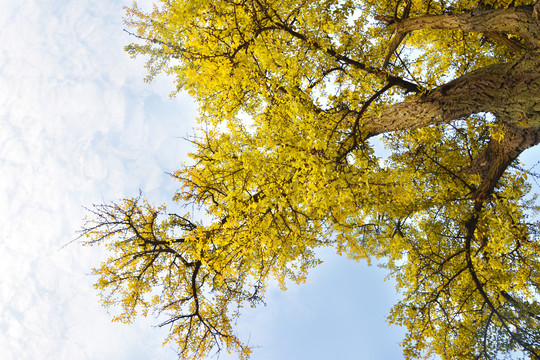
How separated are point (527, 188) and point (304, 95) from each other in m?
8.18

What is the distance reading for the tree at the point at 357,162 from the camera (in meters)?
4.46

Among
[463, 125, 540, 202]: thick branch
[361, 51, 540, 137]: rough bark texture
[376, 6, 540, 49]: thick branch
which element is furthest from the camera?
[463, 125, 540, 202]: thick branch

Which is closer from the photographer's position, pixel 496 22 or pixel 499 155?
pixel 496 22

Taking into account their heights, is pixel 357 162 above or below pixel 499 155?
below

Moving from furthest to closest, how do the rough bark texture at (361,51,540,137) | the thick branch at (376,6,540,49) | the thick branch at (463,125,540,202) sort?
the thick branch at (463,125,540,202)
the thick branch at (376,6,540,49)
the rough bark texture at (361,51,540,137)

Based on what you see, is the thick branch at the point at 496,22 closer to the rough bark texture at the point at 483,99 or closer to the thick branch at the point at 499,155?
the rough bark texture at the point at 483,99

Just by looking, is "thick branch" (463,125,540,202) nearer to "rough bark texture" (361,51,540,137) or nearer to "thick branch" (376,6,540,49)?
"rough bark texture" (361,51,540,137)

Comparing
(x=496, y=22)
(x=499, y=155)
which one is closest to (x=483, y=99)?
(x=496, y=22)

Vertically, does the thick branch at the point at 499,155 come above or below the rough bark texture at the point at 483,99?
above

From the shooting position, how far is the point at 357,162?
4.18 m

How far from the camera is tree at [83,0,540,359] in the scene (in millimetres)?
4465

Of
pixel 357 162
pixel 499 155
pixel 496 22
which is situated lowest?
pixel 357 162

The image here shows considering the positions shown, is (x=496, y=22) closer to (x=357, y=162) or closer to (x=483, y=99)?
(x=483, y=99)

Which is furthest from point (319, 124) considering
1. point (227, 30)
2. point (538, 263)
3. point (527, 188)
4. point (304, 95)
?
point (527, 188)
